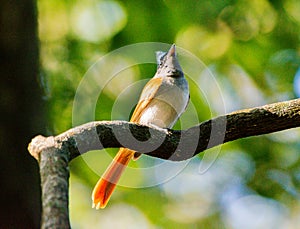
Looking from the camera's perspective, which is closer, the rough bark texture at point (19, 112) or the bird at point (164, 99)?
the rough bark texture at point (19, 112)

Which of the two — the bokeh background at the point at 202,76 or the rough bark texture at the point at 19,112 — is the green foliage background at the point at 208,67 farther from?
the rough bark texture at the point at 19,112

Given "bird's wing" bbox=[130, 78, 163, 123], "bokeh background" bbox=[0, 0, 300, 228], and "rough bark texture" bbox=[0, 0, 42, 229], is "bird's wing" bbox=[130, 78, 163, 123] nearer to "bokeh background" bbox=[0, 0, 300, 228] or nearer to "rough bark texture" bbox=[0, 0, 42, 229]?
"bokeh background" bbox=[0, 0, 300, 228]

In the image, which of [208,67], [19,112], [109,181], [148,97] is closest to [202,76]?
[208,67]

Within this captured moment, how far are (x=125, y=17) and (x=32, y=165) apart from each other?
1919mm

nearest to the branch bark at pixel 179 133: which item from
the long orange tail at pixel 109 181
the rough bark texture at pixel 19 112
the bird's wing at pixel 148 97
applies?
the rough bark texture at pixel 19 112

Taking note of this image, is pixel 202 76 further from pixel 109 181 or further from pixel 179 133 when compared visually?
pixel 179 133

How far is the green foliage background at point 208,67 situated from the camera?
13.3 ft

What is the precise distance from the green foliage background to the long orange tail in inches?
32.3

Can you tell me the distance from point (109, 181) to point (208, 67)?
1.64 metres

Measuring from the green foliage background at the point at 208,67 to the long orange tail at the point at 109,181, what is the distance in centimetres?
82

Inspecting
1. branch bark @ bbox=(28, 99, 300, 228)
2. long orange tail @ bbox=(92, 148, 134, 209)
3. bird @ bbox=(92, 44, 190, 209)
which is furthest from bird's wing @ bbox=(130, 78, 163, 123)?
branch bark @ bbox=(28, 99, 300, 228)

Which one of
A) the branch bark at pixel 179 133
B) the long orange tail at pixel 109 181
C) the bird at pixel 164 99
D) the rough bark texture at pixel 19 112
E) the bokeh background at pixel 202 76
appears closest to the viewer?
the branch bark at pixel 179 133

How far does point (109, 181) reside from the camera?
3012 millimetres

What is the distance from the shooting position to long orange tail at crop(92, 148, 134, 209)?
2875 millimetres
